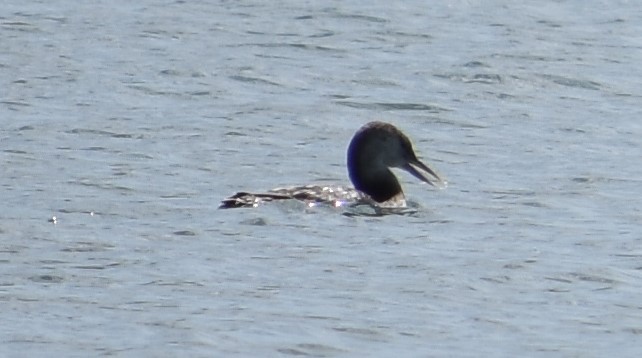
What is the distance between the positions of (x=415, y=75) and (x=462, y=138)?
3.29 meters

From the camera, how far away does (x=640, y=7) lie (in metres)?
26.0

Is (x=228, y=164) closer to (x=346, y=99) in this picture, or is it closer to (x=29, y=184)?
(x=29, y=184)

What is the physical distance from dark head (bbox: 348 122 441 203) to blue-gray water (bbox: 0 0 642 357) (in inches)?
12.3

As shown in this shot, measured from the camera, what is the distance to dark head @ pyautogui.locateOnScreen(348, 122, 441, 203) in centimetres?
1606

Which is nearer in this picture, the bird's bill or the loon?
the loon

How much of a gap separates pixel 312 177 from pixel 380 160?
115cm

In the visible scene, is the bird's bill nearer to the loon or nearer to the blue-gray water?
the loon

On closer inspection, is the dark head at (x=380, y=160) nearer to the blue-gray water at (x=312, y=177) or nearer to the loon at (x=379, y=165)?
the loon at (x=379, y=165)

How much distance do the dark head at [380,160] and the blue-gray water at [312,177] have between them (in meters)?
0.31

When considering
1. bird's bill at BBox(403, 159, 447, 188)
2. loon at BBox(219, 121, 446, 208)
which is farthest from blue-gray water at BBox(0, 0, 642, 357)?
loon at BBox(219, 121, 446, 208)

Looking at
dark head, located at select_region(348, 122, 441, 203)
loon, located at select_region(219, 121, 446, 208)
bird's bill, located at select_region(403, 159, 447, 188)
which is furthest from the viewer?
bird's bill, located at select_region(403, 159, 447, 188)

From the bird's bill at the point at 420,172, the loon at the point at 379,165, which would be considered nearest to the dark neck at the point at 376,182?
the loon at the point at 379,165

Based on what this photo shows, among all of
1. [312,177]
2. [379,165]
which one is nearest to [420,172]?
[379,165]

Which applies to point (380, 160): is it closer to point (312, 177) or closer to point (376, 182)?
point (376, 182)
